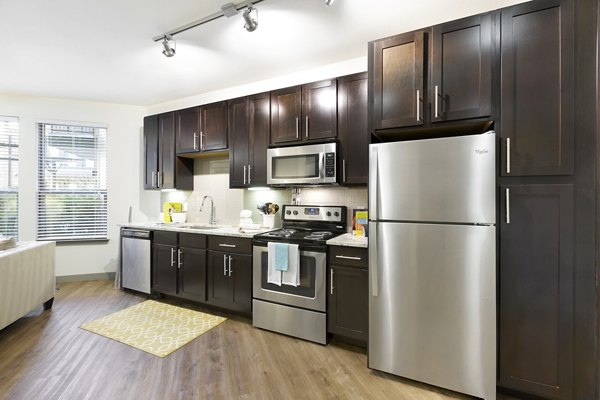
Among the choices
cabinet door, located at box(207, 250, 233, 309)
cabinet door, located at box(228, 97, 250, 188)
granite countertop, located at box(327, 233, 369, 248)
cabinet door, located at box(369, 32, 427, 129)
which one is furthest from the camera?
cabinet door, located at box(228, 97, 250, 188)

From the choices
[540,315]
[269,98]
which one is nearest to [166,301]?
[269,98]

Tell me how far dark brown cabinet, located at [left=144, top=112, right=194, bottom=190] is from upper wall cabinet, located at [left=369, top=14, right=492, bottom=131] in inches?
113

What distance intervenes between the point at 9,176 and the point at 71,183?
747 millimetres

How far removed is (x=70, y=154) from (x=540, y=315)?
576 cm

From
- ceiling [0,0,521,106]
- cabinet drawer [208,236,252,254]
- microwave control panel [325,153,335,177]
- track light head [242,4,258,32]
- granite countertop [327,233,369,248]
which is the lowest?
cabinet drawer [208,236,252,254]

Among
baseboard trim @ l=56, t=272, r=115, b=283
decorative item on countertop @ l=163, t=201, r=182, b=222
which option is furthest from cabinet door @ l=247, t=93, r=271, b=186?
baseboard trim @ l=56, t=272, r=115, b=283

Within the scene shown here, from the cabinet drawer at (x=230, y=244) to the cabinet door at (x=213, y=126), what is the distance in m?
1.13

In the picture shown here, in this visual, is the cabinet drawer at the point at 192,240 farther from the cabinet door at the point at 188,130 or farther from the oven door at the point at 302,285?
the cabinet door at the point at 188,130

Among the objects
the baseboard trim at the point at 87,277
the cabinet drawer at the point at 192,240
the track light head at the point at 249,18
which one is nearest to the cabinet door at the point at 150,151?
the cabinet drawer at the point at 192,240

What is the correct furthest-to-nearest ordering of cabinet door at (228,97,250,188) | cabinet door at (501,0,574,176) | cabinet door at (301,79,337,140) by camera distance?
cabinet door at (228,97,250,188) < cabinet door at (301,79,337,140) < cabinet door at (501,0,574,176)

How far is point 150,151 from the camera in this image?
13.2 ft

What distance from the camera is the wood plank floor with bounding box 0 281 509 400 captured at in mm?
1844

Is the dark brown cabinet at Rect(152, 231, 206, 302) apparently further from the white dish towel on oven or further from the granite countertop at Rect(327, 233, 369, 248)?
the granite countertop at Rect(327, 233, 369, 248)

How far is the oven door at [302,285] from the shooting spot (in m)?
2.44
